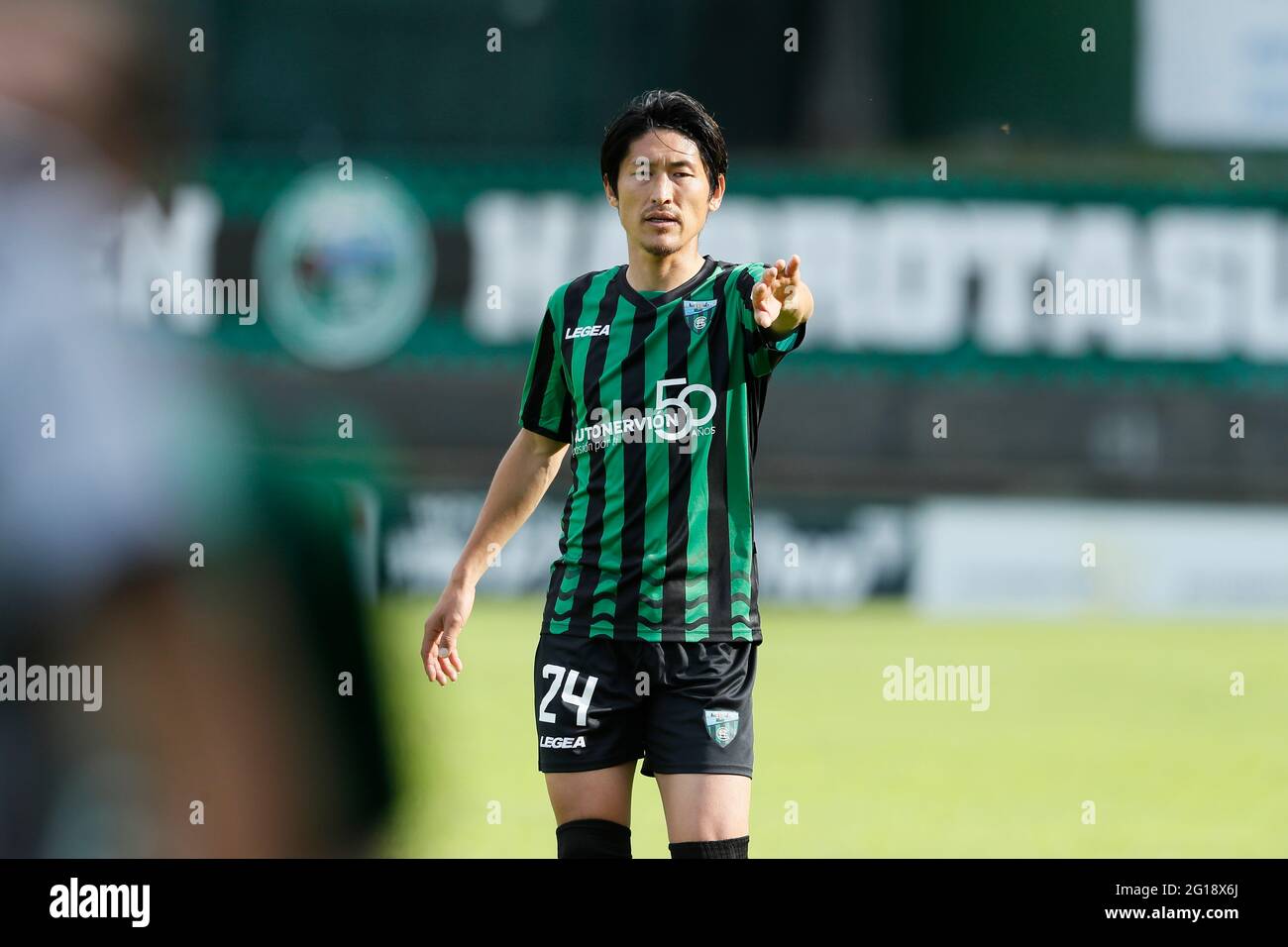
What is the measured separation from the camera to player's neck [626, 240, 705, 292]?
3.42 metres

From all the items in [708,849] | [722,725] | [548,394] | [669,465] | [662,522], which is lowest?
[708,849]

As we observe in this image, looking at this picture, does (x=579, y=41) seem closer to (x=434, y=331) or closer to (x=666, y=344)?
(x=434, y=331)

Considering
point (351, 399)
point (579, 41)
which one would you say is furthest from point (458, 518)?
point (579, 41)

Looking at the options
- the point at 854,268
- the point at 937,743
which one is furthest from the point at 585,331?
the point at 854,268

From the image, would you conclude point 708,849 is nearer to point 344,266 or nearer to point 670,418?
point 670,418

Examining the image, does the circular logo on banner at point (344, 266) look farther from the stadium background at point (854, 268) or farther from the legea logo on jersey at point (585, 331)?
the legea logo on jersey at point (585, 331)

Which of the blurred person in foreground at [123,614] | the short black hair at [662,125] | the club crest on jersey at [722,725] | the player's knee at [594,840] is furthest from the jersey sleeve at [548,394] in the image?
the blurred person in foreground at [123,614]

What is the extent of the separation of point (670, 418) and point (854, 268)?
810 cm

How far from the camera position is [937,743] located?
7.48 meters

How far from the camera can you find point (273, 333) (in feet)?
35.2

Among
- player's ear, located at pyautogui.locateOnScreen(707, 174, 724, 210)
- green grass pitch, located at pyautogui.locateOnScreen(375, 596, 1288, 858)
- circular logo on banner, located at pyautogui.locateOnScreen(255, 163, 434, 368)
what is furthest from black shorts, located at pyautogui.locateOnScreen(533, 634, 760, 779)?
circular logo on banner, located at pyautogui.locateOnScreen(255, 163, 434, 368)

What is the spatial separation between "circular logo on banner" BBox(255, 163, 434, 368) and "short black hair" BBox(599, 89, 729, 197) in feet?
24.3
